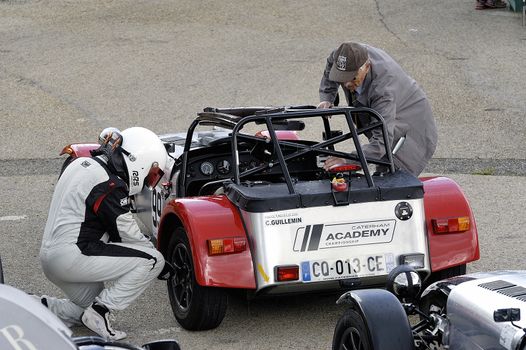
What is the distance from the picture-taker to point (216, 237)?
717cm

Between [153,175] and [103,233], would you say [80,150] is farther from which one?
[103,233]

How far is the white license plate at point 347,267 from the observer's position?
7160 mm

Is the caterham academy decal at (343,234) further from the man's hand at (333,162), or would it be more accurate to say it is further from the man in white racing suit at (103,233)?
the man in white racing suit at (103,233)

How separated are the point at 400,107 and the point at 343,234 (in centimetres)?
196

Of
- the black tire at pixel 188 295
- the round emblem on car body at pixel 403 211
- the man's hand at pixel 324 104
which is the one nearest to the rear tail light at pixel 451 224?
the round emblem on car body at pixel 403 211

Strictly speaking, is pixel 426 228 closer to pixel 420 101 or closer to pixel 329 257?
pixel 329 257

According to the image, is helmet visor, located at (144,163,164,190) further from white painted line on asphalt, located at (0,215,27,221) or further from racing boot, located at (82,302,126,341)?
white painted line on asphalt, located at (0,215,27,221)

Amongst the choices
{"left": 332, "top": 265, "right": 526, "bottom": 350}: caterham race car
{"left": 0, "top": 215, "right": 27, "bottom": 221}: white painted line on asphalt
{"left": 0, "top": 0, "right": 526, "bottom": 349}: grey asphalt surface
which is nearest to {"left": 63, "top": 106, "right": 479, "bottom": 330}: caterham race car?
{"left": 0, "top": 0, "right": 526, "bottom": 349}: grey asphalt surface

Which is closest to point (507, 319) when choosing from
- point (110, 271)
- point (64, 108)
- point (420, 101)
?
point (110, 271)

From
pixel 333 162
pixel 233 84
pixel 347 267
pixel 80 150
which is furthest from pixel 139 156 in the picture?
pixel 233 84

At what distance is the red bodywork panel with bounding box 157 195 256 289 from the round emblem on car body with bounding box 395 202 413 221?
1.03 meters

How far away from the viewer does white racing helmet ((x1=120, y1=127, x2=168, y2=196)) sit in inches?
295

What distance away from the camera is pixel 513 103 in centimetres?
1466

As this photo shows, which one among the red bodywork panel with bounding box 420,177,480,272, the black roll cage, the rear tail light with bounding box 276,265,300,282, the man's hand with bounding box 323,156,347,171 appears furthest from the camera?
the man's hand with bounding box 323,156,347,171
